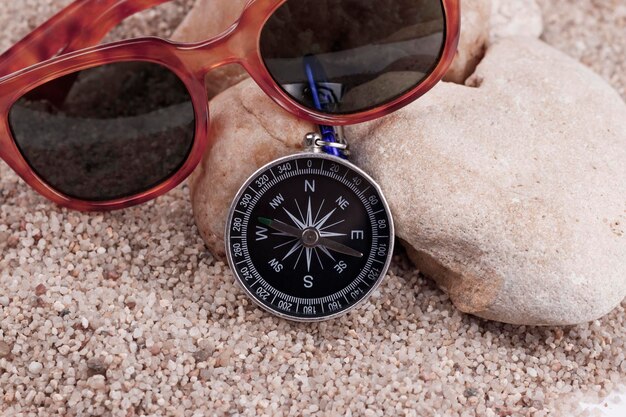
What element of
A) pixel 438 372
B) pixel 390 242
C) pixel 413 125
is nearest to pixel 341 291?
pixel 390 242

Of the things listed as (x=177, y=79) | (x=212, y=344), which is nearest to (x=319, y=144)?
(x=177, y=79)

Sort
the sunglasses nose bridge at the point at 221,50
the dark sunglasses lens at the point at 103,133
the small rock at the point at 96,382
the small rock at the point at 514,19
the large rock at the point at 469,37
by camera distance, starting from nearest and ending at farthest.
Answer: the small rock at the point at 96,382
the sunglasses nose bridge at the point at 221,50
the dark sunglasses lens at the point at 103,133
the large rock at the point at 469,37
the small rock at the point at 514,19

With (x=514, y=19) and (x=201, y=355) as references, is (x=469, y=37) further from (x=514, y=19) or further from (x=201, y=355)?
(x=201, y=355)

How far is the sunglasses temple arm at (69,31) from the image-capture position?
2344mm

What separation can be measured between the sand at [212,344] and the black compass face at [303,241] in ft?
0.31

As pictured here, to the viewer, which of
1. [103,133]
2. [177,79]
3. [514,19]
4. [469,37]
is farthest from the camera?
[514,19]

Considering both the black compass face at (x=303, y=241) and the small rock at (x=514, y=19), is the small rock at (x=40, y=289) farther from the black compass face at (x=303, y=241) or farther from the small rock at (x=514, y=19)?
the small rock at (x=514, y=19)

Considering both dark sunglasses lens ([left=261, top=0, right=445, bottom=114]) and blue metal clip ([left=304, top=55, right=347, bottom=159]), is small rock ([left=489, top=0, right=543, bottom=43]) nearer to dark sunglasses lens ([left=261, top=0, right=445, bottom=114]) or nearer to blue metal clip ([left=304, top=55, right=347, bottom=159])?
dark sunglasses lens ([left=261, top=0, right=445, bottom=114])

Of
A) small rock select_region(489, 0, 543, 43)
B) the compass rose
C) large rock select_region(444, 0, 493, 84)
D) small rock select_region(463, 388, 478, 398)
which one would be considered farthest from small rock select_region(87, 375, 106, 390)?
small rock select_region(489, 0, 543, 43)

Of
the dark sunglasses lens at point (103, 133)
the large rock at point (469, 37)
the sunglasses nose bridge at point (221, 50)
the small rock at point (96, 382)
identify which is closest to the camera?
the small rock at point (96, 382)

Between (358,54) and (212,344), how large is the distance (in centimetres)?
86

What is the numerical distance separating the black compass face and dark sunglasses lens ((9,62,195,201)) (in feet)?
0.98

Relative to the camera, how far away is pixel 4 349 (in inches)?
80.9

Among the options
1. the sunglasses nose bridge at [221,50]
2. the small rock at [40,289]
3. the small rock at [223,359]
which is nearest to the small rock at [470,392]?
the small rock at [223,359]
